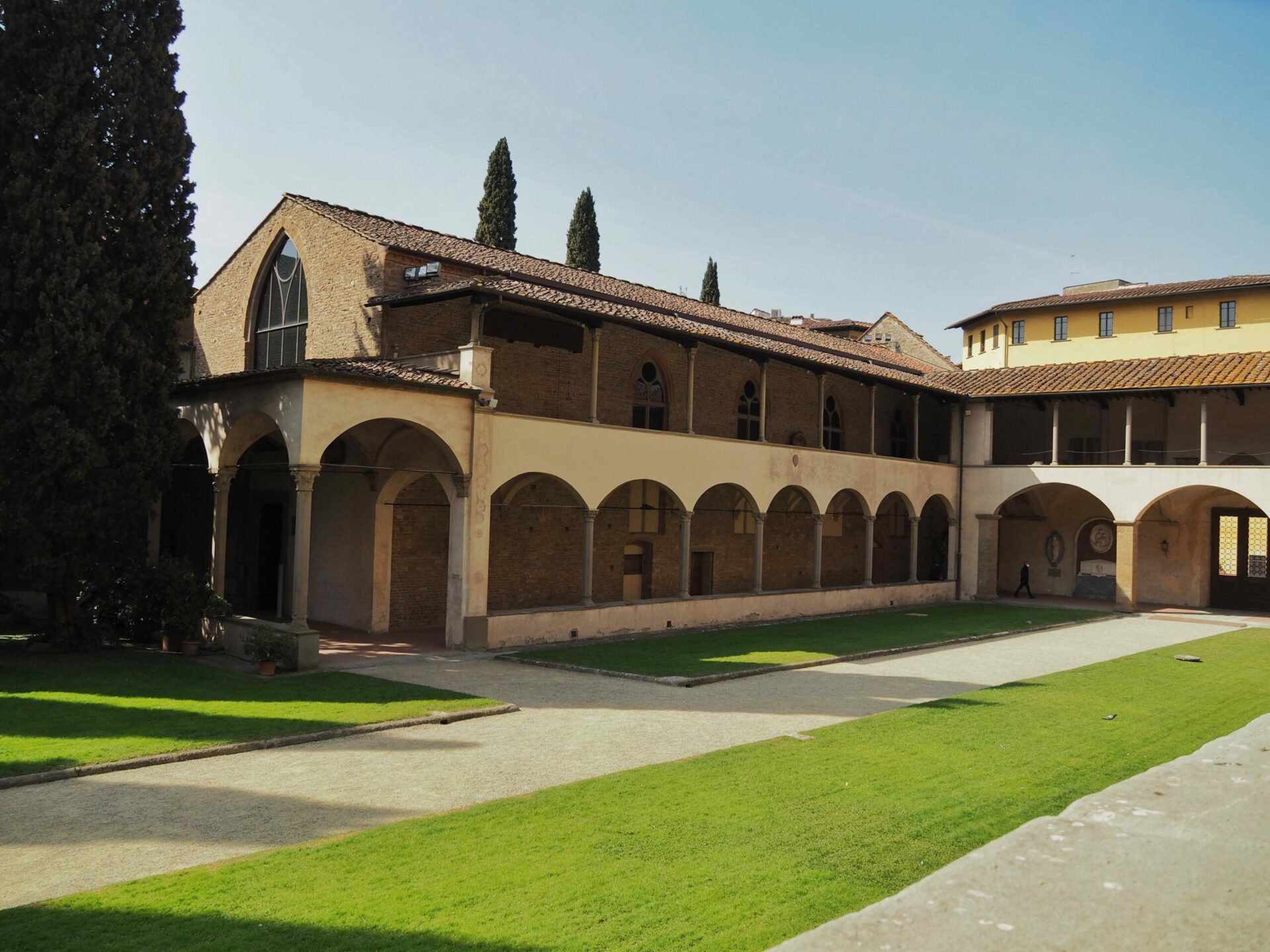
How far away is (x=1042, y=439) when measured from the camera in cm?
3216

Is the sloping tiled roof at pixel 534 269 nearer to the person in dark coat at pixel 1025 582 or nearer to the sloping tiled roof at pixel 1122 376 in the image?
the sloping tiled roof at pixel 1122 376

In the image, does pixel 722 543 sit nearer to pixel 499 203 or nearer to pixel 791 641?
pixel 791 641


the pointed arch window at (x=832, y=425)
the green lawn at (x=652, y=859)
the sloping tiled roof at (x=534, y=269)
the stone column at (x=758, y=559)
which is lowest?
the green lawn at (x=652, y=859)

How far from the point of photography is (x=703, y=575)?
2597cm

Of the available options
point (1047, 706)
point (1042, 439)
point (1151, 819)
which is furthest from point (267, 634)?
point (1042, 439)

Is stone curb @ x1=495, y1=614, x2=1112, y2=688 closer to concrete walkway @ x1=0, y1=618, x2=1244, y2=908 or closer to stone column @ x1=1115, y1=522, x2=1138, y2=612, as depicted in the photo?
concrete walkway @ x1=0, y1=618, x2=1244, y2=908

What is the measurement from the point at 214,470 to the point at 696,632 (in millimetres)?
9509

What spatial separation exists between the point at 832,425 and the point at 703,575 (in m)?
6.42

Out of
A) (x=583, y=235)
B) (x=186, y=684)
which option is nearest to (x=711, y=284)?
(x=583, y=235)

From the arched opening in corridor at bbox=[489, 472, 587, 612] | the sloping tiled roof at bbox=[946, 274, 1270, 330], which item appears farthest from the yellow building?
the arched opening in corridor at bbox=[489, 472, 587, 612]

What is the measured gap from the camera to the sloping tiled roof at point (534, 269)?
19938 millimetres

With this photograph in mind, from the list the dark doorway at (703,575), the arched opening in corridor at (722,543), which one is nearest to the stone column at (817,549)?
the arched opening in corridor at (722,543)

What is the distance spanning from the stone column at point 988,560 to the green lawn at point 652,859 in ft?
63.4

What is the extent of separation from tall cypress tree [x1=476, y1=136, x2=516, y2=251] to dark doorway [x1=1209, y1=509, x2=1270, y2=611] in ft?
79.7
